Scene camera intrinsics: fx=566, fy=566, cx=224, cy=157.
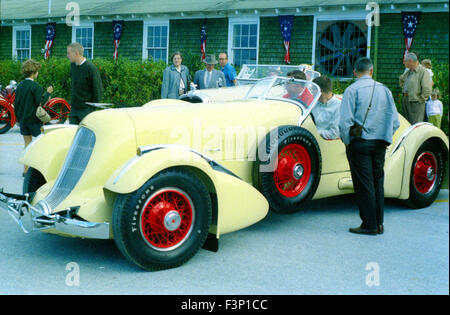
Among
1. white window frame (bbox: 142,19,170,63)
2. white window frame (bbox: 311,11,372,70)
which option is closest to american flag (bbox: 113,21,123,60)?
white window frame (bbox: 142,19,170,63)

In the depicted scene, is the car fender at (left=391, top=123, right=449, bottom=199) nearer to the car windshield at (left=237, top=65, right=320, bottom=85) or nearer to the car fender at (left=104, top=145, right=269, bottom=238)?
the car windshield at (left=237, top=65, right=320, bottom=85)

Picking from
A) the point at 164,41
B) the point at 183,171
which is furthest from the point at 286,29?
the point at 183,171

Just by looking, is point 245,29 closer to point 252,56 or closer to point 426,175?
point 252,56

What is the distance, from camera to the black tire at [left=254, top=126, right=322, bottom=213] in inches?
220

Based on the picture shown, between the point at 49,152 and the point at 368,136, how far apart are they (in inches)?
131

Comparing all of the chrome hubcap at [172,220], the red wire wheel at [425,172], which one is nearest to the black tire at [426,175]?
the red wire wheel at [425,172]

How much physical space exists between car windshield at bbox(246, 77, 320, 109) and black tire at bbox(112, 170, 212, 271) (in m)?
2.14

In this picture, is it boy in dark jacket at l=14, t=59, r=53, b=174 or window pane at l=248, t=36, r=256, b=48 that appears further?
window pane at l=248, t=36, r=256, b=48

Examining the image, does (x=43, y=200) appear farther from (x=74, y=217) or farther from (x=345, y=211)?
(x=345, y=211)

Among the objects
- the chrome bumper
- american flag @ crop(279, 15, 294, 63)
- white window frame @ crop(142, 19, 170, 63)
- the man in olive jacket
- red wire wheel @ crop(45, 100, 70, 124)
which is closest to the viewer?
the chrome bumper

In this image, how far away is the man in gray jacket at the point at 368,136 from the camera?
580 centimetres

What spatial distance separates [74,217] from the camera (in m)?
4.80

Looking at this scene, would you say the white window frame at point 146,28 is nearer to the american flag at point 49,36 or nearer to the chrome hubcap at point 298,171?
the american flag at point 49,36
